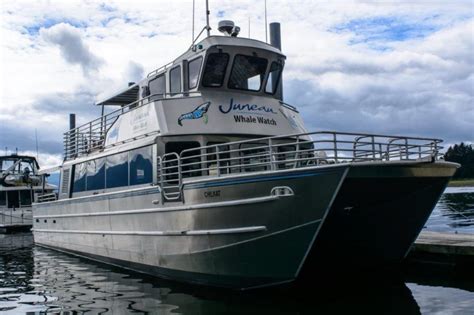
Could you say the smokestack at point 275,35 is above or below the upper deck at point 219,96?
above

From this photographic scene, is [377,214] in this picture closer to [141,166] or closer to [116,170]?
[141,166]

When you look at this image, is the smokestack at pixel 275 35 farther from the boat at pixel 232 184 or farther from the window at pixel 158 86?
the window at pixel 158 86

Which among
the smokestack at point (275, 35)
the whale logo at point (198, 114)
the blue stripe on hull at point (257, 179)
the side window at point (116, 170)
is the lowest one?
the blue stripe on hull at point (257, 179)

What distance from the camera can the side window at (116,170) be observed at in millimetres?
11797

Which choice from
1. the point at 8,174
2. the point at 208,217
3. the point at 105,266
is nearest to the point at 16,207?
the point at 8,174

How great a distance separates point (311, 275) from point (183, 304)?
2.24 m

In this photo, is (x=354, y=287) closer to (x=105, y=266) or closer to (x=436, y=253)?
(x=436, y=253)

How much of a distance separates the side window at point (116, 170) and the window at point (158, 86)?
1.57 meters

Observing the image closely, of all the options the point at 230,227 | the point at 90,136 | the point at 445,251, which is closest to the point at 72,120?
the point at 90,136

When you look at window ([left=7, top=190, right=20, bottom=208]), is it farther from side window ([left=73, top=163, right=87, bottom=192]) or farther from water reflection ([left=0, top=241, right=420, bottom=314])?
water reflection ([left=0, top=241, right=420, bottom=314])

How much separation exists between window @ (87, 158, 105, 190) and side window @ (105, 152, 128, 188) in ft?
0.98

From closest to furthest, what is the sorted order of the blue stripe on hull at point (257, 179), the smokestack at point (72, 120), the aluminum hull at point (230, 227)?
the blue stripe on hull at point (257, 179) < the aluminum hull at point (230, 227) < the smokestack at point (72, 120)

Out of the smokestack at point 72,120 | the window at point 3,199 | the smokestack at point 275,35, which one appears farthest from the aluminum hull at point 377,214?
the window at point 3,199

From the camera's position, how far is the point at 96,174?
1343 cm
